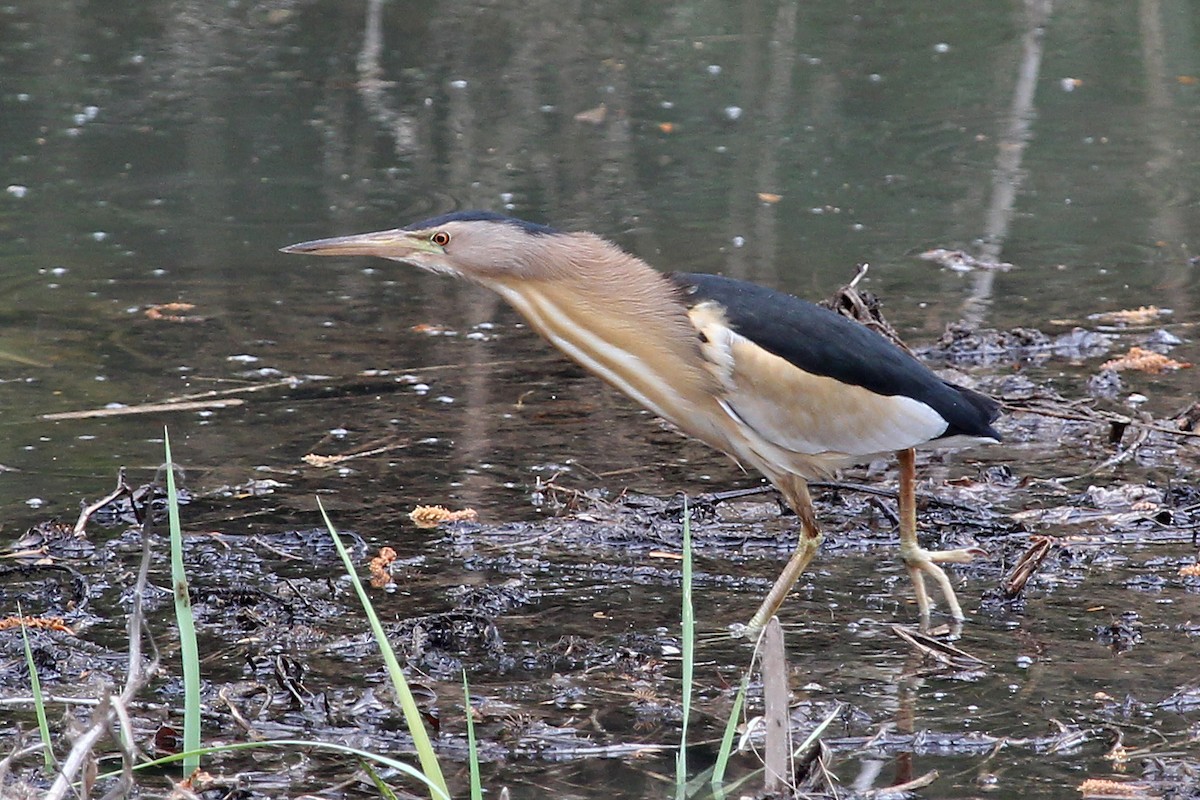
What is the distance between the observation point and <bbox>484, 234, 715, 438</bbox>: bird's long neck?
10.8 feet

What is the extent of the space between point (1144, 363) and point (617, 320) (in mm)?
2436

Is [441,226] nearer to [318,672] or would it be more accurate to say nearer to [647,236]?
[318,672]

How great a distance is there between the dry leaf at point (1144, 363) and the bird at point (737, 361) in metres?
1.69

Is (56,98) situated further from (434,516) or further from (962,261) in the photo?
(434,516)

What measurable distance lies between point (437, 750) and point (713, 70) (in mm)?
7425

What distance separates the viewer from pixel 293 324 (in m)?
5.62

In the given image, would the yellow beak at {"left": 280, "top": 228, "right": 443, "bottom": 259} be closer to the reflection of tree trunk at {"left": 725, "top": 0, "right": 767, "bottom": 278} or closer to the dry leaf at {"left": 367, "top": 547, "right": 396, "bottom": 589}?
the dry leaf at {"left": 367, "top": 547, "right": 396, "bottom": 589}

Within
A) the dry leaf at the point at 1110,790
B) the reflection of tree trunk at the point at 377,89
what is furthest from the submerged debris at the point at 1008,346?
the reflection of tree trunk at the point at 377,89

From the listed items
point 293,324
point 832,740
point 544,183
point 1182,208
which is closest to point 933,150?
→ point 1182,208

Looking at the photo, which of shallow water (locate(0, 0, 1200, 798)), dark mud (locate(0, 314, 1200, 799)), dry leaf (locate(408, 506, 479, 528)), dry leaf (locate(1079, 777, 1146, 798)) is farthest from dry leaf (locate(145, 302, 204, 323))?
dry leaf (locate(1079, 777, 1146, 798))

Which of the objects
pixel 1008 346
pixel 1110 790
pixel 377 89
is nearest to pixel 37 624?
pixel 1110 790

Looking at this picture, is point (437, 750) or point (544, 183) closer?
point (437, 750)

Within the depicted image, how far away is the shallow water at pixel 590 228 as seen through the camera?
3387 mm

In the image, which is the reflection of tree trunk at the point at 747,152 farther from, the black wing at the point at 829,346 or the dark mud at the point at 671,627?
the black wing at the point at 829,346
